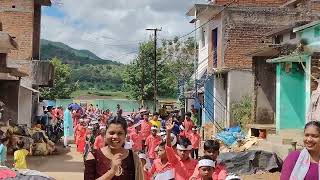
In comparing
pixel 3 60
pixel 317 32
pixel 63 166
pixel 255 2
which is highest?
pixel 255 2

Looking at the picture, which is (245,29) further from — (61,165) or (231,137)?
(61,165)

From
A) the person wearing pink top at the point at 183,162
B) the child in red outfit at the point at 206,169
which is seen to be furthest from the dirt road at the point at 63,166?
the child in red outfit at the point at 206,169

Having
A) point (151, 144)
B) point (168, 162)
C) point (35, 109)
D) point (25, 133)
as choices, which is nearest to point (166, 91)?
point (35, 109)

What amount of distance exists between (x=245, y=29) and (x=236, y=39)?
0.63m

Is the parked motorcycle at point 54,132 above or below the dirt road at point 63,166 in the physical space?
above

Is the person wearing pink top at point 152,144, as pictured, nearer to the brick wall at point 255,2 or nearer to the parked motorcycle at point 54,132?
the parked motorcycle at point 54,132

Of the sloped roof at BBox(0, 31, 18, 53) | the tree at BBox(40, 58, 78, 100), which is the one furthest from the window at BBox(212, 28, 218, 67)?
the tree at BBox(40, 58, 78, 100)

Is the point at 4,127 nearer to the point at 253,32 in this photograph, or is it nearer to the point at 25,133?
the point at 25,133

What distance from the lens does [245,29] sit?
26078 mm

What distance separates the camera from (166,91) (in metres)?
60.9

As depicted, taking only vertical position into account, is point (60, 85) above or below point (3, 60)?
above

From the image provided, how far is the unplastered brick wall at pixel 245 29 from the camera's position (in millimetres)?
25969

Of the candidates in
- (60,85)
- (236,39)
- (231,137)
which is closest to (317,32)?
(231,137)

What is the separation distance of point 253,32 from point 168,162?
767 inches
